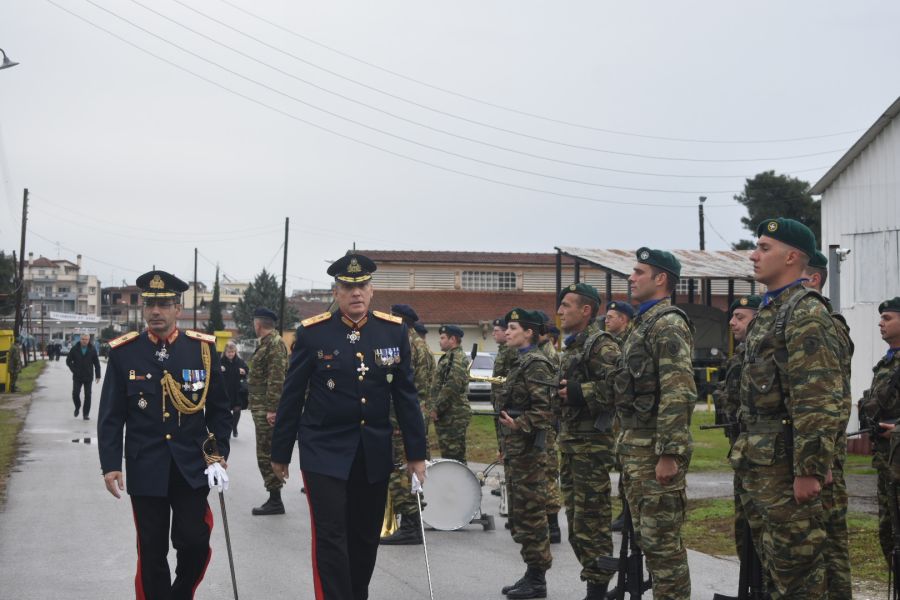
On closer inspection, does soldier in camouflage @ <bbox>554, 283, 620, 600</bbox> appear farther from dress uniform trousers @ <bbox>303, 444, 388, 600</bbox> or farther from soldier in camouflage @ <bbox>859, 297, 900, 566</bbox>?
soldier in camouflage @ <bbox>859, 297, 900, 566</bbox>

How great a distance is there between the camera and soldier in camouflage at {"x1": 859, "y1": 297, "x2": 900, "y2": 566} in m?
7.05

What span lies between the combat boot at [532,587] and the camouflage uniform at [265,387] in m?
4.70

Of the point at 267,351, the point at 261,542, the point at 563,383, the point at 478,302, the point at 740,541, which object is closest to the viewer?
the point at 740,541

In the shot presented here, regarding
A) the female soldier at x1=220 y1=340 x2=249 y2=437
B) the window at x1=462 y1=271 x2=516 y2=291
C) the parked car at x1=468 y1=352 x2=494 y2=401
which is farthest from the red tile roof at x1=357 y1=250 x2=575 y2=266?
the female soldier at x1=220 y1=340 x2=249 y2=437

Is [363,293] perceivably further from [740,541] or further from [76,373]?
[76,373]

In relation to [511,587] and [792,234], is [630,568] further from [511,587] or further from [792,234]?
[792,234]

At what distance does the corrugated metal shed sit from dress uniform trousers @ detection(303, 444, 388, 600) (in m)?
22.1

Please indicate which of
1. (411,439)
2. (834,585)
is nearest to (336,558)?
(411,439)

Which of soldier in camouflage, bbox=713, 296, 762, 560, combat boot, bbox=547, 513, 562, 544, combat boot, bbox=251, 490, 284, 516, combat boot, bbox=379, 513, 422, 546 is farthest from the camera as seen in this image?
combat boot, bbox=251, 490, 284, 516

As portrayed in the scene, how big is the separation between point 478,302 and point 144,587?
53.7 m

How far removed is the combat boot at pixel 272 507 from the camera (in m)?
11.8

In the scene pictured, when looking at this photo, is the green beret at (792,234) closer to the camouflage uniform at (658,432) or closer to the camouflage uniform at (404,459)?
the camouflage uniform at (658,432)

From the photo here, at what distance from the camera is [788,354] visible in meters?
5.19

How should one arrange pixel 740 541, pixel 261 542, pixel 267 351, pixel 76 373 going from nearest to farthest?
pixel 740 541 → pixel 261 542 → pixel 267 351 → pixel 76 373
